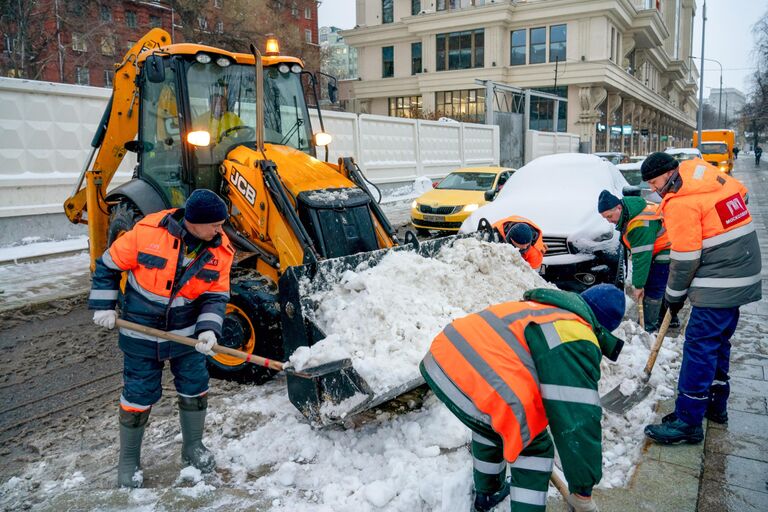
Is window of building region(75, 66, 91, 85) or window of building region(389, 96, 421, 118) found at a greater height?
window of building region(75, 66, 91, 85)

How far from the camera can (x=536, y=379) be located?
2.33 meters

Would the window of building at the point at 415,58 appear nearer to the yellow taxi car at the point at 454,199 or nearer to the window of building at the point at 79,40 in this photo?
the window of building at the point at 79,40

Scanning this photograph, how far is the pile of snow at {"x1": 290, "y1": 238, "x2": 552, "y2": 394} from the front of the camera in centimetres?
374

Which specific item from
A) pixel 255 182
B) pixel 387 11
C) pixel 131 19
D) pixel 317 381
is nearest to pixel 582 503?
pixel 317 381

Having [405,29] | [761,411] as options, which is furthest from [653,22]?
[761,411]

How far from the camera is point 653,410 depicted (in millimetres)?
4246

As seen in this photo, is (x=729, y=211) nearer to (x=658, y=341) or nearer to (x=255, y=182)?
(x=658, y=341)

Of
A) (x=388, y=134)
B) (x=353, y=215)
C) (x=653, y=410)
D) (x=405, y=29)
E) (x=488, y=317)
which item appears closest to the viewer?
(x=488, y=317)

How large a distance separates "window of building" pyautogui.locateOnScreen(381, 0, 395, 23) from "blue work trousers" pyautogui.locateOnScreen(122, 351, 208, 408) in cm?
4300

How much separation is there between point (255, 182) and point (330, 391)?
2.07 m

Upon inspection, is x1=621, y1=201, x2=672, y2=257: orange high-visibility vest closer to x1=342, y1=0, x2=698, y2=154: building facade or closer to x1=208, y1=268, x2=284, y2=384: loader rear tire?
x1=208, y1=268, x2=284, y2=384: loader rear tire

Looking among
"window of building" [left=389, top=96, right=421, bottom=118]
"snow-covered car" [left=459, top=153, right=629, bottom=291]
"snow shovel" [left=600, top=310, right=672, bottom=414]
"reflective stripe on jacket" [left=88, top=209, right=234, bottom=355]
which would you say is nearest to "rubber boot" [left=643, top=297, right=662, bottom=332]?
"snow-covered car" [left=459, top=153, right=629, bottom=291]

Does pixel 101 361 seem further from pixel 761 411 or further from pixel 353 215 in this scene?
pixel 761 411

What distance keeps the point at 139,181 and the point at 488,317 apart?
4.60 meters
